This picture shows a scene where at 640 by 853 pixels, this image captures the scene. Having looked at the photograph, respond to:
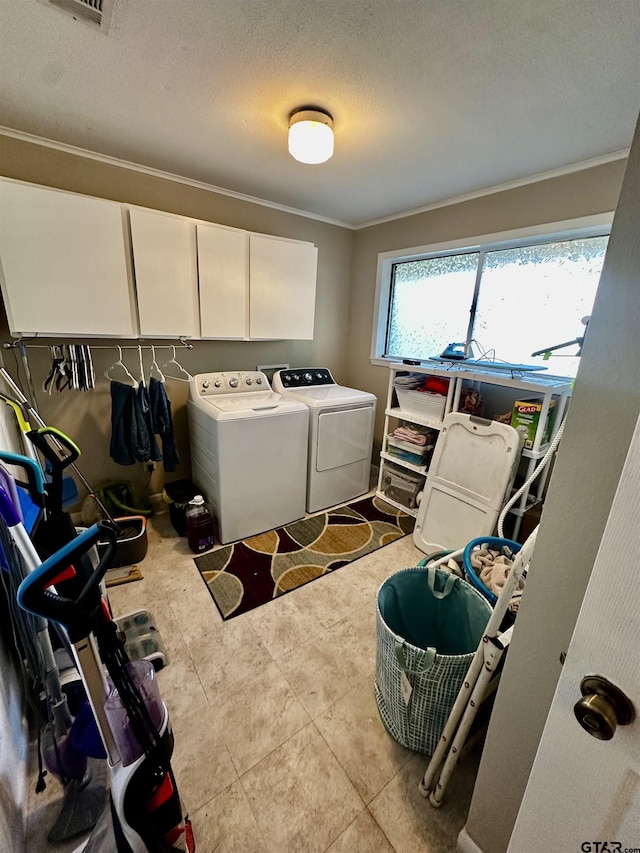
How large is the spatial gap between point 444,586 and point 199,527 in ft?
5.23

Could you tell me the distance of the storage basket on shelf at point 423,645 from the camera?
1149mm

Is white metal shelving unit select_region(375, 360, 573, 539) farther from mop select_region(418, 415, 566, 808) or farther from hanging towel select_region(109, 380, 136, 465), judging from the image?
hanging towel select_region(109, 380, 136, 465)

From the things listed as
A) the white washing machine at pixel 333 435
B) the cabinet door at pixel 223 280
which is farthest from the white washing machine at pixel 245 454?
the cabinet door at pixel 223 280

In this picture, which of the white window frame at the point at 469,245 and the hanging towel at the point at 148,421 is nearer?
the white window frame at the point at 469,245

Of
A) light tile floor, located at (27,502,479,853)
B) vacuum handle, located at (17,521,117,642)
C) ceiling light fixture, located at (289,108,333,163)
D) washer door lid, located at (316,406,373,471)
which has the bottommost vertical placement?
light tile floor, located at (27,502,479,853)

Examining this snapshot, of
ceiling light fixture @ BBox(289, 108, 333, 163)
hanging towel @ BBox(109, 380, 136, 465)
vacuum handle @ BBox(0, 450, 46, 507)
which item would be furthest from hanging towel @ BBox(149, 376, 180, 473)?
ceiling light fixture @ BBox(289, 108, 333, 163)

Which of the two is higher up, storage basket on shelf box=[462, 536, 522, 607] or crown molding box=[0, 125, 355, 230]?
crown molding box=[0, 125, 355, 230]

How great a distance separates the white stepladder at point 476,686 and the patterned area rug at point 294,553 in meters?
1.10

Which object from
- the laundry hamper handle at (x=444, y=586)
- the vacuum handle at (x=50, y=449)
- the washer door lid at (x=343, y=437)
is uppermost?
the vacuum handle at (x=50, y=449)

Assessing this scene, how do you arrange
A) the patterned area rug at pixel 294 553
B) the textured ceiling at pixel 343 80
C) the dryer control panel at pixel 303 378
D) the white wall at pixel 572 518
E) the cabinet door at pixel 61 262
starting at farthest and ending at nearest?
1. the dryer control panel at pixel 303 378
2. the patterned area rug at pixel 294 553
3. the cabinet door at pixel 61 262
4. the textured ceiling at pixel 343 80
5. the white wall at pixel 572 518

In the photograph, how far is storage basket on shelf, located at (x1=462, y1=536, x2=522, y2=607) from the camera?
56.8 inches

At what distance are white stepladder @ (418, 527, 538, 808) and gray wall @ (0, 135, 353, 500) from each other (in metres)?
2.52

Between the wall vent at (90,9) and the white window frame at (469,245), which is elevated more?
the wall vent at (90,9)

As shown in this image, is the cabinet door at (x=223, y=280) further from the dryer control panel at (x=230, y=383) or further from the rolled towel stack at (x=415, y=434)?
the rolled towel stack at (x=415, y=434)
